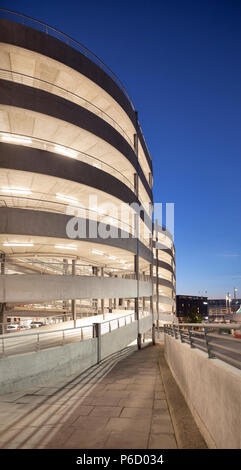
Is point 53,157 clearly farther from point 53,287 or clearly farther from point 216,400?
point 216,400

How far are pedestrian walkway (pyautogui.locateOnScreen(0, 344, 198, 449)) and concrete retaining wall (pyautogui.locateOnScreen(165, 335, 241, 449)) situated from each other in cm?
83

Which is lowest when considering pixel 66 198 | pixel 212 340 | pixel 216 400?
pixel 216 400

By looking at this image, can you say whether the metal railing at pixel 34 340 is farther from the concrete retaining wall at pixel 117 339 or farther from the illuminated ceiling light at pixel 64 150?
the illuminated ceiling light at pixel 64 150

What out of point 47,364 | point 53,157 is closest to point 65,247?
point 53,157

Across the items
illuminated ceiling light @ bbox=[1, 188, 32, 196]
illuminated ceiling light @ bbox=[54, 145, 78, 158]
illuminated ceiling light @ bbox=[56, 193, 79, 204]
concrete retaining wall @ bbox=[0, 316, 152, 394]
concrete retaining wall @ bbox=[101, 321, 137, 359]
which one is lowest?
concrete retaining wall @ bbox=[101, 321, 137, 359]

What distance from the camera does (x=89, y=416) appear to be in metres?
7.15

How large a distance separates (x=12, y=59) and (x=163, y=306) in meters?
60.4

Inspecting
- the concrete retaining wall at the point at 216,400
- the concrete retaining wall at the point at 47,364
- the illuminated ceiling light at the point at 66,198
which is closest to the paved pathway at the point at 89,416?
the concrete retaining wall at the point at 47,364

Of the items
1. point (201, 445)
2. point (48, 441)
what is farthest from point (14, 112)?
point (201, 445)

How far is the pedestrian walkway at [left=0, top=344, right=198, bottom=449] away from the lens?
5641mm

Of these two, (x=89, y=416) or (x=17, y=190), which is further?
(x=17, y=190)

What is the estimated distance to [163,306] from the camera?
6912 centimetres

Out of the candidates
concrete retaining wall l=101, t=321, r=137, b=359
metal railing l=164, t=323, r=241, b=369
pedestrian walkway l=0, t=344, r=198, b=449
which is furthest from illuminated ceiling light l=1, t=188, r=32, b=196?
metal railing l=164, t=323, r=241, b=369

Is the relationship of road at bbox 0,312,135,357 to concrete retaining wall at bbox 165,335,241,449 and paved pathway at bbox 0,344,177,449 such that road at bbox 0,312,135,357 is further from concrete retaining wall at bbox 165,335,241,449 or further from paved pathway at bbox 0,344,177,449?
concrete retaining wall at bbox 165,335,241,449
